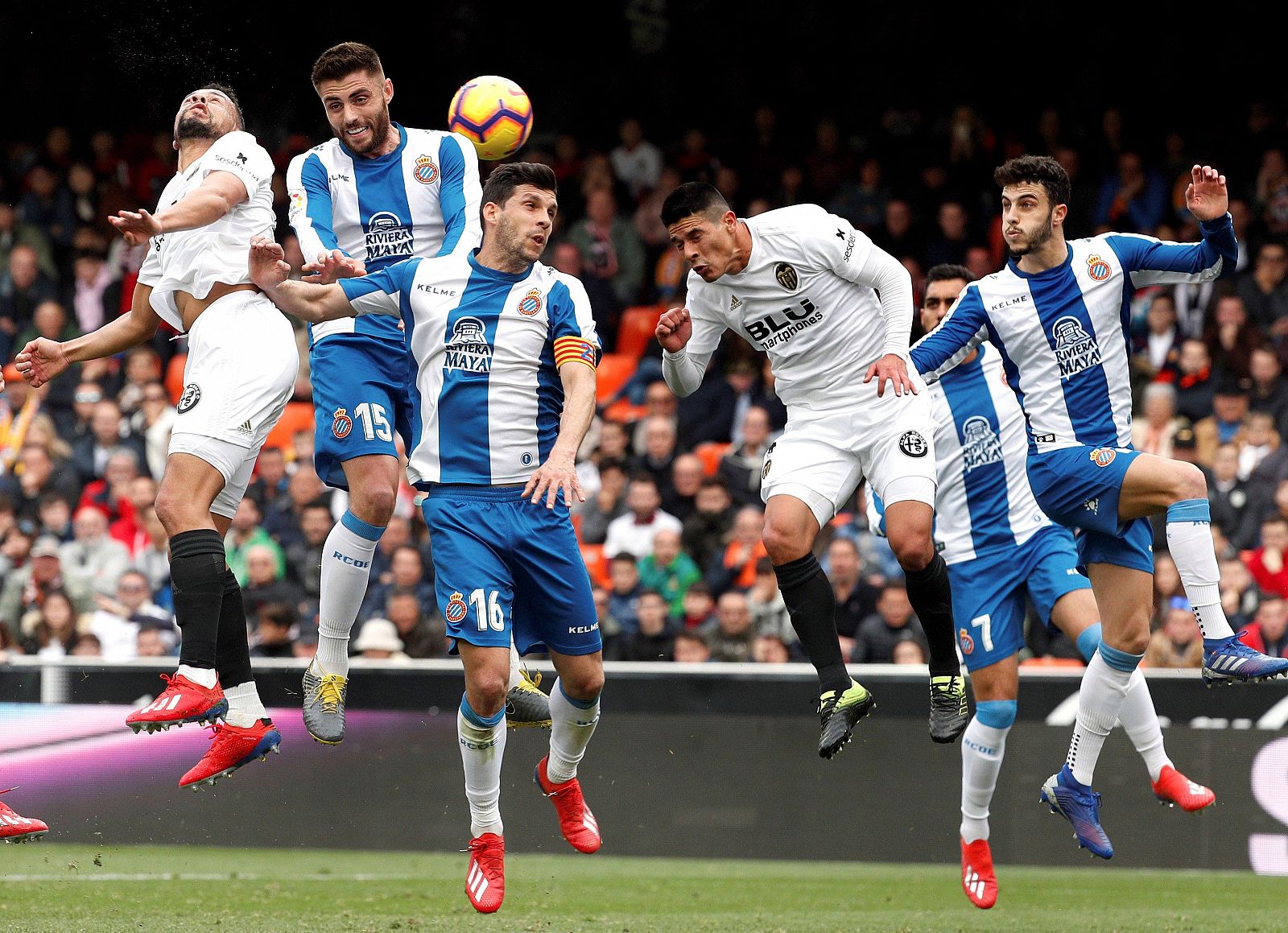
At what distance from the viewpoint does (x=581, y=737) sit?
8461 mm

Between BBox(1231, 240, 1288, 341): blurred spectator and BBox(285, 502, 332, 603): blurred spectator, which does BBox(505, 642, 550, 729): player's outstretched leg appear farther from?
BBox(1231, 240, 1288, 341): blurred spectator

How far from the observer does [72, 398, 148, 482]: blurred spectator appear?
14875 millimetres

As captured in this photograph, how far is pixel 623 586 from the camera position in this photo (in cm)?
1270

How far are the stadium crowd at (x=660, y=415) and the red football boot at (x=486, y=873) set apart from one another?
4.34 metres

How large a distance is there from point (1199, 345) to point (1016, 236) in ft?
18.5

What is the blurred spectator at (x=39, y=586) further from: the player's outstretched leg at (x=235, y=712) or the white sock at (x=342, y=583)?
the player's outstretched leg at (x=235, y=712)

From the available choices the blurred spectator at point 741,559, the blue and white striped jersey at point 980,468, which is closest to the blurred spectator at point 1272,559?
the blue and white striped jersey at point 980,468

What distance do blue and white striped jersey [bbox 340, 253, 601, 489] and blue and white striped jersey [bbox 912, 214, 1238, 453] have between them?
1839 mm

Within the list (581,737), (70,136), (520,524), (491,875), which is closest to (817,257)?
(520,524)

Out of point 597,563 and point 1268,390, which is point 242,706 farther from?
point 1268,390

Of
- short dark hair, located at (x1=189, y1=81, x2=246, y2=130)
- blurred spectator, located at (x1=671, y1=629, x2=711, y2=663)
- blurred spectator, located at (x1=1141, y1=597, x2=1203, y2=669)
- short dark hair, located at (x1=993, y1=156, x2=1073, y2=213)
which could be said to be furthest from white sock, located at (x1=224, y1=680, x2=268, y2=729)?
blurred spectator, located at (x1=1141, y1=597, x2=1203, y2=669)

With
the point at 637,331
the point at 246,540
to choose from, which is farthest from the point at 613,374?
the point at 246,540

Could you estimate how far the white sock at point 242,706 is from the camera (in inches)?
316

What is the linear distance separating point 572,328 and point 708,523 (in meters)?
5.55
